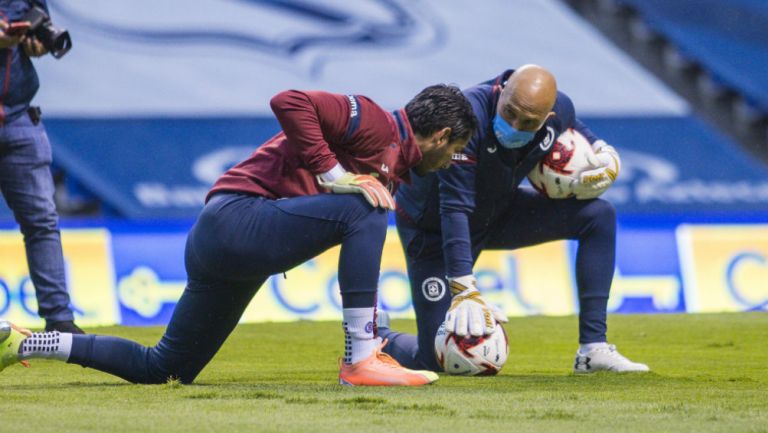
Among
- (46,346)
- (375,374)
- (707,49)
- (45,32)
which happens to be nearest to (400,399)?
(375,374)

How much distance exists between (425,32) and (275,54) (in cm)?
186

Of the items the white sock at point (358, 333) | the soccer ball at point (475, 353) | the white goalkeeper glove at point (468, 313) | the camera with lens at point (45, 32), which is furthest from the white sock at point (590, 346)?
the camera with lens at point (45, 32)

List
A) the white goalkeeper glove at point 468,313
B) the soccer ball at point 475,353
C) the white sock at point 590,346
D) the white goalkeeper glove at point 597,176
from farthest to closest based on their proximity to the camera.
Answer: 1. the white goalkeeper glove at point 597,176
2. the white sock at point 590,346
3. the soccer ball at point 475,353
4. the white goalkeeper glove at point 468,313

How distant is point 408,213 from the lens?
21.1 feet

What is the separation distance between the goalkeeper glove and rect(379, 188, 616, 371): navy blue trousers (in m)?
1.61

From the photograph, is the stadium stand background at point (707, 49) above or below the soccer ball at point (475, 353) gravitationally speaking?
above

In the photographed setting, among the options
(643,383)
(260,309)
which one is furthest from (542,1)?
(643,383)

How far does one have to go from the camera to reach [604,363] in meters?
5.75

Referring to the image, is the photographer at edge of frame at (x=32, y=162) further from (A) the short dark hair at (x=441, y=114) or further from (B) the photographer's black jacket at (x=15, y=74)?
(A) the short dark hair at (x=441, y=114)

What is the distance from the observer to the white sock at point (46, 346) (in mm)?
4770

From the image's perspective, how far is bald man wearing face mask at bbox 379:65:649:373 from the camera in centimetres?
562

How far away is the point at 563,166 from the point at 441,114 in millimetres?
1314

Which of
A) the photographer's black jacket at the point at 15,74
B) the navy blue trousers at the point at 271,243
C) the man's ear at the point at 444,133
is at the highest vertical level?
the photographer's black jacket at the point at 15,74

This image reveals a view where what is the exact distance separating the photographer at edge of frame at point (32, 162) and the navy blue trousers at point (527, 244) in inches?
63.9
